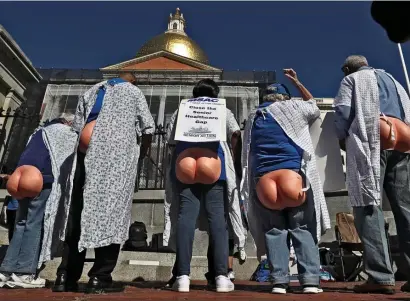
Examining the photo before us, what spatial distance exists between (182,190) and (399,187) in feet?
5.63

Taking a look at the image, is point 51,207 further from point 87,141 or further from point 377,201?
point 377,201

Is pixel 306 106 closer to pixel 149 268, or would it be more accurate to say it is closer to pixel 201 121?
pixel 201 121

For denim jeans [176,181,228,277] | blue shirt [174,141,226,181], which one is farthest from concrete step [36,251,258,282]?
blue shirt [174,141,226,181]

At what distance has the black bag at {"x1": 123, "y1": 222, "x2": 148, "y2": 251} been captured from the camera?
222 inches

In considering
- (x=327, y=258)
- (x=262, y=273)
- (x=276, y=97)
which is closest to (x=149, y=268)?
(x=262, y=273)

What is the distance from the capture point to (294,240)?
9.55 ft

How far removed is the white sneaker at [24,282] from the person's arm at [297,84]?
283cm

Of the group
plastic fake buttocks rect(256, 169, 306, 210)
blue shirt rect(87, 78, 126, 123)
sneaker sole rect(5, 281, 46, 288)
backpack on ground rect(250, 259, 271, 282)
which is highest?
blue shirt rect(87, 78, 126, 123)

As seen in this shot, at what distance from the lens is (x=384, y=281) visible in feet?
8.86

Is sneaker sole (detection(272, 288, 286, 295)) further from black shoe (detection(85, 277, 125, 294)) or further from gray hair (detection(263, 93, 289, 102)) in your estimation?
gray hair (detection(263, 93, 289, 102))

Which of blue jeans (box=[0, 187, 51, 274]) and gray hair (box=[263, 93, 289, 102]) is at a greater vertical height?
gray hair (box=[263, 93, 289, 102])

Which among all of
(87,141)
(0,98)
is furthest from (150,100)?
(87,141)

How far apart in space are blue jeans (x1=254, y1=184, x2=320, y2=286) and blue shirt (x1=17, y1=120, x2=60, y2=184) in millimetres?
1947

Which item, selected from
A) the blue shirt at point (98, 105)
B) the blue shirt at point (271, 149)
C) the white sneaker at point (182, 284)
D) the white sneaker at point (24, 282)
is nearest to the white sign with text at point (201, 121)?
the blue shirt at point (271, 149)
